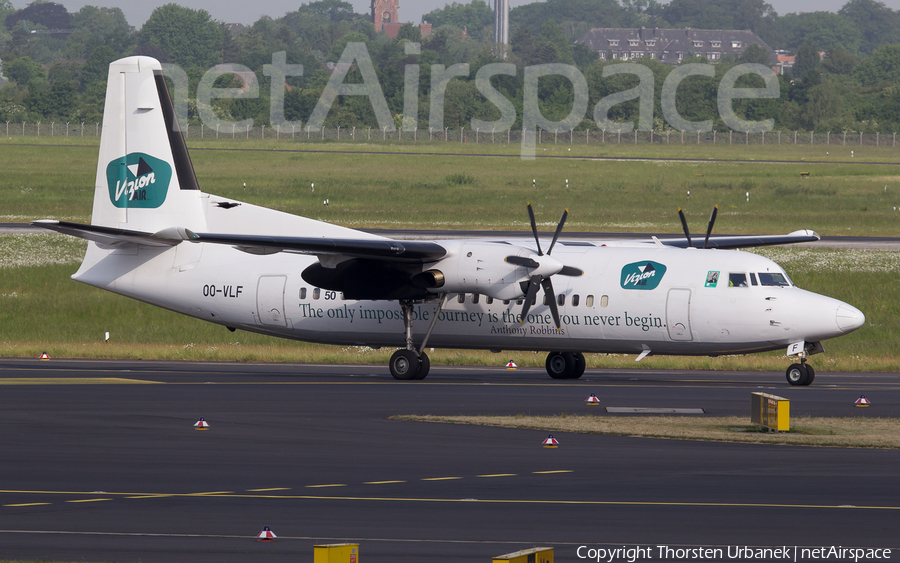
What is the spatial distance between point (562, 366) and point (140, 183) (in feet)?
39.2

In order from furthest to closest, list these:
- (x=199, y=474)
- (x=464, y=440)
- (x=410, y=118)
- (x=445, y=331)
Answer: (x=410, y=118) → (x=445, y=331) → (x=464, y=440) → (x=199, y=474)

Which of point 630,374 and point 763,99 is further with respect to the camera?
point 763,99

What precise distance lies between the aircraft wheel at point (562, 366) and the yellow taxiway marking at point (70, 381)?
30.6ft

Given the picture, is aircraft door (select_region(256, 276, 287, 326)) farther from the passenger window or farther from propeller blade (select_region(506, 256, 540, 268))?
the passenger window

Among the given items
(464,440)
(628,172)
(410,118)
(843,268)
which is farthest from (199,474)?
(410,118)

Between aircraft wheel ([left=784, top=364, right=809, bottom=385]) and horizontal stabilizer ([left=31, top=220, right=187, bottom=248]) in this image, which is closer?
horizontal stabilizer ([left=31, top=220, right=187, bottom=248])

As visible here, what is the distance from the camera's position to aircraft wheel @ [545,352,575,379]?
93.6ft

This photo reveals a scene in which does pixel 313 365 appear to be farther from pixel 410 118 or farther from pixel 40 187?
pixel 410 118

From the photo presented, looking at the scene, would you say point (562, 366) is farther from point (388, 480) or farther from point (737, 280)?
point (388, 480)

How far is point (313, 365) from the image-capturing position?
32.8 m

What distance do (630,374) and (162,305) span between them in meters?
12.1

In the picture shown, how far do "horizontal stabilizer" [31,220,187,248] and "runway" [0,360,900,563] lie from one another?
3.31 meters

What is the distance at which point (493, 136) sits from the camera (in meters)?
125

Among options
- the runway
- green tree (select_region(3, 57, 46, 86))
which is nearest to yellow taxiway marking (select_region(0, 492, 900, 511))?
the runway
